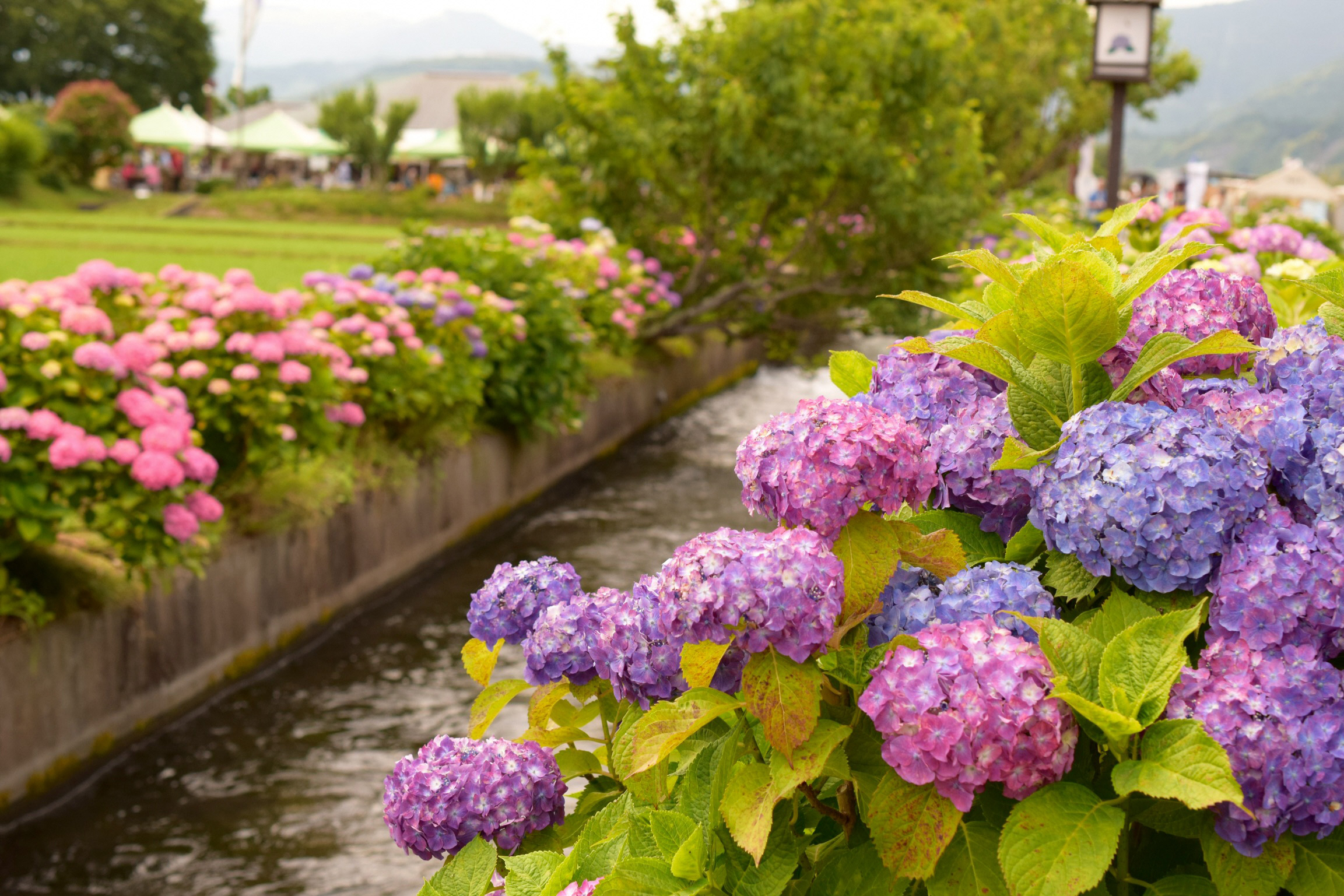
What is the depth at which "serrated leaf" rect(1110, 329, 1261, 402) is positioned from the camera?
114 cm

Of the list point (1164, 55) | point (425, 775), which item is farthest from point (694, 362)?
point (1164, 55)

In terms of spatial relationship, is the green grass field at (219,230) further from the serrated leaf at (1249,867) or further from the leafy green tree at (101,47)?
the leafy green tree at (101,47)

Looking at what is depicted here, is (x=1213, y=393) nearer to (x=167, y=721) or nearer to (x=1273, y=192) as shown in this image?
(x=167, y=721)

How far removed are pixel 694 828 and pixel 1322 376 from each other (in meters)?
0.71

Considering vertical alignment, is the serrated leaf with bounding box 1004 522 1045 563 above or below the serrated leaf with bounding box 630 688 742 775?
above

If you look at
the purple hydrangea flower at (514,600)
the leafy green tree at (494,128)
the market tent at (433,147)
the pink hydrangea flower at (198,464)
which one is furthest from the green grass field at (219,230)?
the purple hydrangea flower at (514,600)

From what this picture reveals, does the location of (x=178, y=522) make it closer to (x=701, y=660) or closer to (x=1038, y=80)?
(x=701, y=660)

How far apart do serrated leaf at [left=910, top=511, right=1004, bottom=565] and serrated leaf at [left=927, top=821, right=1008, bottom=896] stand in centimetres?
29

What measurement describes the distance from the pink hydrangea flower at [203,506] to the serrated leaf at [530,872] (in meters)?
3.90

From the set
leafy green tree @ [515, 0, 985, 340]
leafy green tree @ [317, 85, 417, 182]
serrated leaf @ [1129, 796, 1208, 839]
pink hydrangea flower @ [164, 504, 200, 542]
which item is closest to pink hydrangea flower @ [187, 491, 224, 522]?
pink hydrangea flower @ [164, 504, 200, 542]

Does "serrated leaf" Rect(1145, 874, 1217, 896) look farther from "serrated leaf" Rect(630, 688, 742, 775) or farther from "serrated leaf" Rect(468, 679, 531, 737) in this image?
"serrated leaf" Rect(468, 679, 531, 737)

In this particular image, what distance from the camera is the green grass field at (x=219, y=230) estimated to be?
19.1 metres

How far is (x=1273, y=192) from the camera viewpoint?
30969 millimetres

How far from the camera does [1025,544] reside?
125cm
